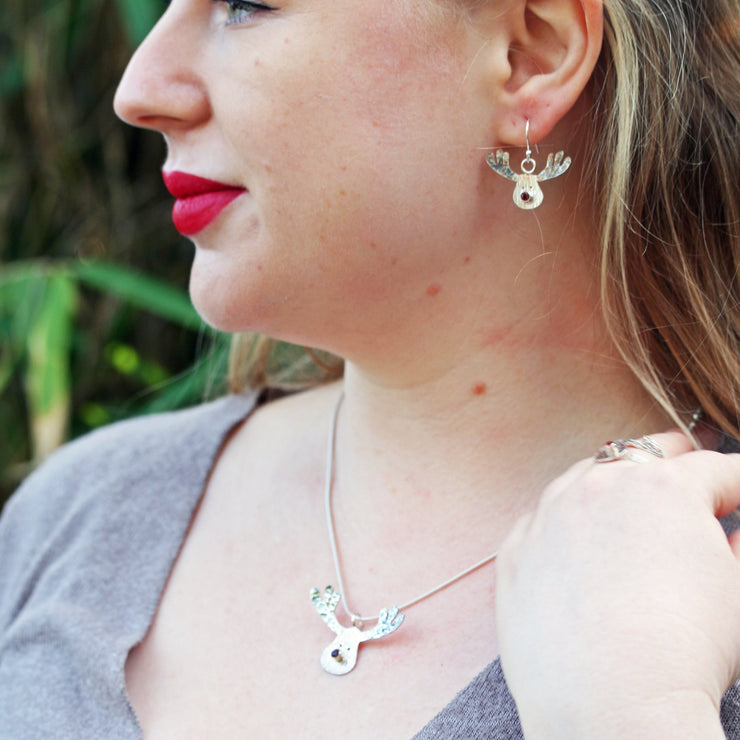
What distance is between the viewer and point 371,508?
45.4 inches

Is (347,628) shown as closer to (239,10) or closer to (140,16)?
(239,10)


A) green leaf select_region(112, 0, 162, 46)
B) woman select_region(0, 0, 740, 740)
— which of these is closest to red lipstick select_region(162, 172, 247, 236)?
woman select_region(0, 0, 740, 740)

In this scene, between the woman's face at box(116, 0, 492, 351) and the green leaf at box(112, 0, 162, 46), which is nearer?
the woman's face at box(116, 0, 492, 351)

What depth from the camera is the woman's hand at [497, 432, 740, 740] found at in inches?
28.1

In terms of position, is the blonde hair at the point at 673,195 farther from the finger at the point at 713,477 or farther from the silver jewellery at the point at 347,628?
the silver jewellery at the point at 347,628

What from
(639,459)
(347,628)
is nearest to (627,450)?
(639,459)

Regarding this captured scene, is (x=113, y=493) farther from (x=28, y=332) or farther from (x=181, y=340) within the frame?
(x=181, y=340)

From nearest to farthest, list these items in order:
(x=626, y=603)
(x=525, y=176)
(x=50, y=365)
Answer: (x=626, y=603)
(x=525, y=176)
(x=50, y=365)

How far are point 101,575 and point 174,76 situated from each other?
657 millimetres

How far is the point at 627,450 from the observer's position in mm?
888

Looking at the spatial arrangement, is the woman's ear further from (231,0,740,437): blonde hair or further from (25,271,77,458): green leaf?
(25,271,77,458): green leaf

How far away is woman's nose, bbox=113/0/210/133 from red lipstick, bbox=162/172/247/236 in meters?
0.07

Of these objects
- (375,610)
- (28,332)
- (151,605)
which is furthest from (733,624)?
(28,332)

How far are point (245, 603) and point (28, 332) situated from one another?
3.11 ft
